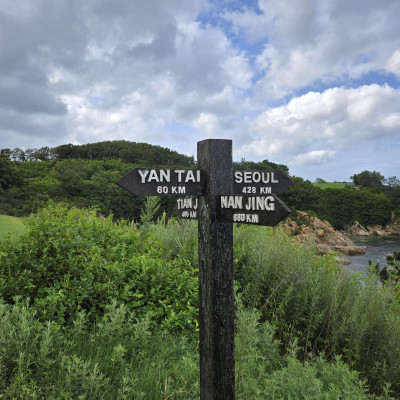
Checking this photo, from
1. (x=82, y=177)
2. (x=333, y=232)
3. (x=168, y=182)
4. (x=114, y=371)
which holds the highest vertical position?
(x=82, y=177)

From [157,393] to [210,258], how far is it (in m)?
1.15

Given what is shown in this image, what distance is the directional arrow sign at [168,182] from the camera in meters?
2.64

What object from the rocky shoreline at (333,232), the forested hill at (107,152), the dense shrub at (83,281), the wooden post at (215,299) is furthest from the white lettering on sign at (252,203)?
the forested hill at (107,152)

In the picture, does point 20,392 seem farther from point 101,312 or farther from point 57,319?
point 101,312

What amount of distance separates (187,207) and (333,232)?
53511 mm

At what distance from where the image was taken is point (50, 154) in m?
103

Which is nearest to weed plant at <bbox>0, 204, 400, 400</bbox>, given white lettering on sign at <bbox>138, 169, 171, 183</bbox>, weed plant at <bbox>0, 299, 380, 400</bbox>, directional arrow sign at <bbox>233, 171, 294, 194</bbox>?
weed plant at <bbox>0, 299, 380, 400</bbox>

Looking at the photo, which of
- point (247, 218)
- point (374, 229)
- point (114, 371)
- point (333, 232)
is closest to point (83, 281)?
point (114, 371)

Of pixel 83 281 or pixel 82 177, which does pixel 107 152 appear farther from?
pixel 83 281

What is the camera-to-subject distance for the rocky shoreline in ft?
113

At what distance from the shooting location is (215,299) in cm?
255

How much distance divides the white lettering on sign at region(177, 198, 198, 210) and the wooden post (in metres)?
0.25

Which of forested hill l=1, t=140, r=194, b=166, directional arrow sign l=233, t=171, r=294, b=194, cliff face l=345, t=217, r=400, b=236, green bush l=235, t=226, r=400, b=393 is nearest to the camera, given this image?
directional arrow sign l=233, t=171, r=294, b=194

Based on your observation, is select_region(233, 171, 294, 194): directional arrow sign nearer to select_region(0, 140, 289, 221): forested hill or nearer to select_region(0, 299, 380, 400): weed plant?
select_region(0, 299, 380, 400): weed plant
